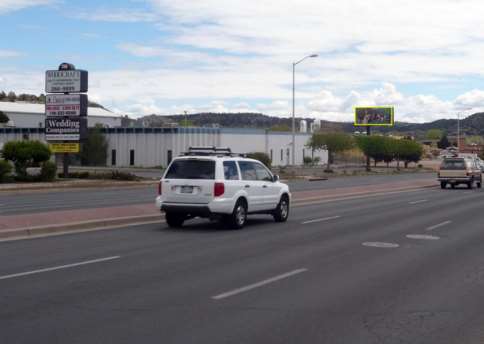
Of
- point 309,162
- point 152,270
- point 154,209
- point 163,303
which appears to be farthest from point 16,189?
point 309,162

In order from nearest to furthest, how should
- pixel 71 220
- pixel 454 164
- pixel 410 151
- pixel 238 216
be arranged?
pixel 71 220
pixel 238 216
pixel 454 164
pixel 410 151

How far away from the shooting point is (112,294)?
10.3 metres

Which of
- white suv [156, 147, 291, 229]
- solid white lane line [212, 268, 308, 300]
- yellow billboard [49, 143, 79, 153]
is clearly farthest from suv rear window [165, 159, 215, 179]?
yellow billboard [49, 143, 79, 153]

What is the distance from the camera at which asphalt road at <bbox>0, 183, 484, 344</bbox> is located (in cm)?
834

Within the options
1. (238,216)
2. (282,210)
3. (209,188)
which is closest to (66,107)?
(282,210)

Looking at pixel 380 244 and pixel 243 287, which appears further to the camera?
pixel 380 244

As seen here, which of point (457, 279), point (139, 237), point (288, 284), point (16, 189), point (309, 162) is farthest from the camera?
point (309, 162)

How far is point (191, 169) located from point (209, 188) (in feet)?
2.74

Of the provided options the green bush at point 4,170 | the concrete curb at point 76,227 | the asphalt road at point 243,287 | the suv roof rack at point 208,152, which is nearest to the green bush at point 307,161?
the green bush at point 4,170

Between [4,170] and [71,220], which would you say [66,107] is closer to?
[4,170]

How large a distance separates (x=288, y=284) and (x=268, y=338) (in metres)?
3.37

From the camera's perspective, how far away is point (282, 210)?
72.3ft

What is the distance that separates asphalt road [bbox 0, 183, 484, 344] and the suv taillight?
0.97m

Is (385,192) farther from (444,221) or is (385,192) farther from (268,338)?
(268,338)
